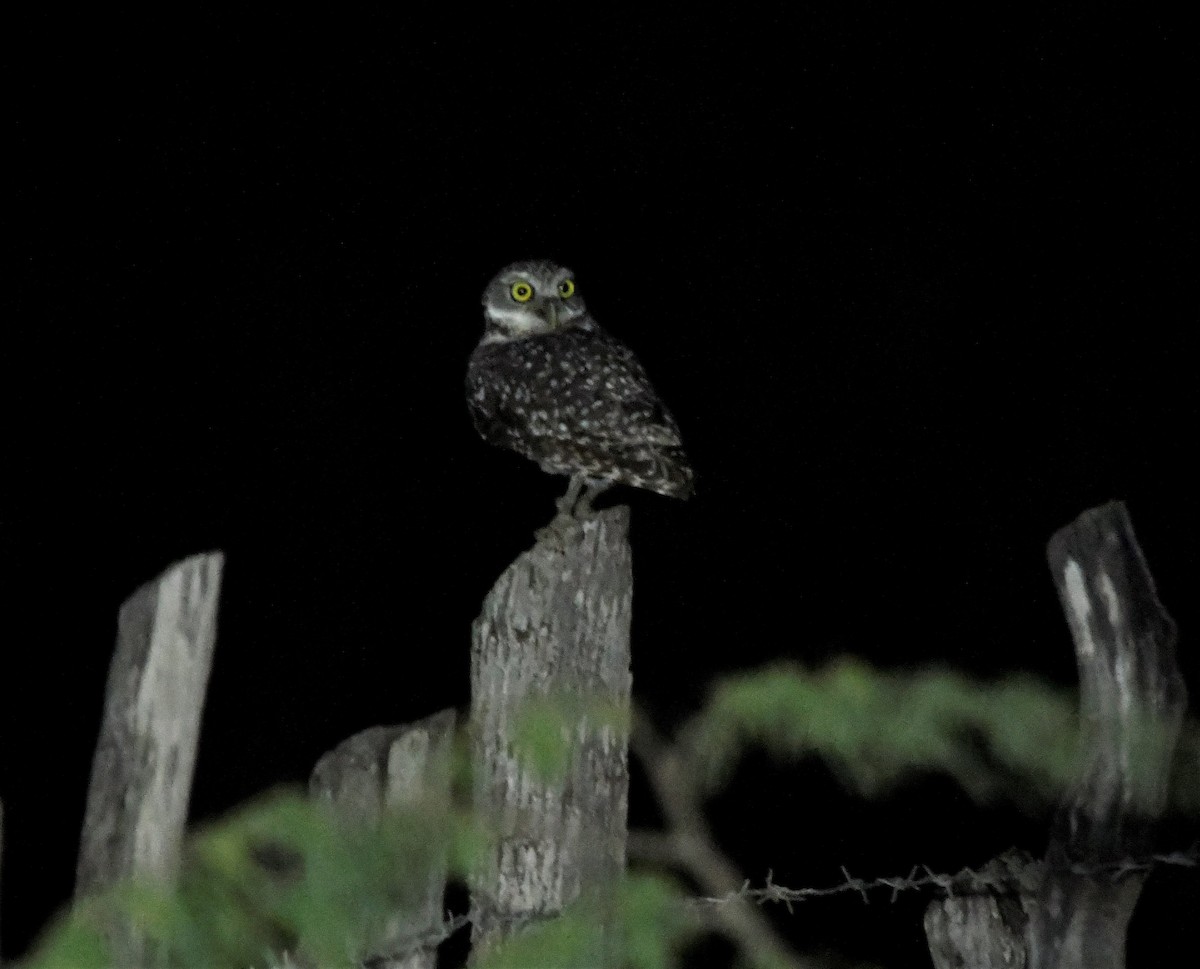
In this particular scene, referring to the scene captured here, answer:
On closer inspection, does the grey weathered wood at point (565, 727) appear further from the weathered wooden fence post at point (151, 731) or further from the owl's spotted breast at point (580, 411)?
the owl's spotted breast at point (580, 411)

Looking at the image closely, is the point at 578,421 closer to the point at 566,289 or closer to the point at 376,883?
the point at 566,289

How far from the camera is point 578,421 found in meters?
4.79

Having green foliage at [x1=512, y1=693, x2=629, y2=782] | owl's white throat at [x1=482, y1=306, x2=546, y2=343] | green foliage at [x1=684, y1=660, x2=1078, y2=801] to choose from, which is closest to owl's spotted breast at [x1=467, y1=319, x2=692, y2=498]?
→ owl's white throat at [x1=482, y1=306, x2=546, y2=343]

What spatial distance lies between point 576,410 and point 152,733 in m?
1.96

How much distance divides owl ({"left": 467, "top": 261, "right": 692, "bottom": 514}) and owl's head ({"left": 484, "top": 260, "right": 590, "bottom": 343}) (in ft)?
0.04

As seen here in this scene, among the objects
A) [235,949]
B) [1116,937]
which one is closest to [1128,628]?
[1116,937]

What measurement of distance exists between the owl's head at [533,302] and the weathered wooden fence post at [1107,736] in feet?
10.3

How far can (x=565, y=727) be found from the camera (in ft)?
10.1

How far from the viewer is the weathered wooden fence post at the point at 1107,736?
109 inches

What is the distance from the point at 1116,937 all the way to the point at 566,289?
11.4ft

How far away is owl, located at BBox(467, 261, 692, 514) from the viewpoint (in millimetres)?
4668

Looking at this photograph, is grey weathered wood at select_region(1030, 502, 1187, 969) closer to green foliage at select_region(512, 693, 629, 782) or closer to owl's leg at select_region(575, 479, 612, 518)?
green foliage at select_region(512, 693, 629, 782)

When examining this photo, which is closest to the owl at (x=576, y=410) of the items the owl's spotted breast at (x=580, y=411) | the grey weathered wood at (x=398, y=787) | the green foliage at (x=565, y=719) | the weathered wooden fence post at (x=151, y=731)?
the owl's spotted breast at (x=580, y=411)

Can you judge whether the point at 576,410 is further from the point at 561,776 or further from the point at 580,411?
the point at 561,776
